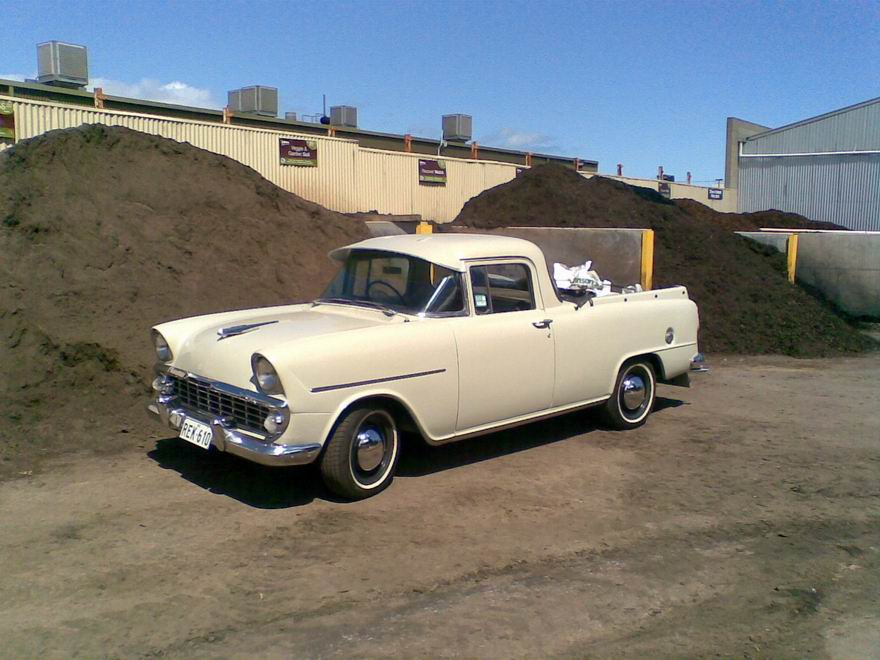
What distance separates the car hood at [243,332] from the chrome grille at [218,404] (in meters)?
0.10

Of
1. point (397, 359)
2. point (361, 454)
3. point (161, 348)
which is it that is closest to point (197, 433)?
point (161, 348)

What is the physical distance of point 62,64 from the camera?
730 inches

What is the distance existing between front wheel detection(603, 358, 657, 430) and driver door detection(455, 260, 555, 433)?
101cm

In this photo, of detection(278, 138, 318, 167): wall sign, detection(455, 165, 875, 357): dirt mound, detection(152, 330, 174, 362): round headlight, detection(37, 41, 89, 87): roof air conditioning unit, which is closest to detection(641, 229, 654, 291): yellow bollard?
detection(455, 165, 875, 357): dirt mound

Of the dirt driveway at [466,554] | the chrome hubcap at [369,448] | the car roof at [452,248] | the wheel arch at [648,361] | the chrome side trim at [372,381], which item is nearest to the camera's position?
the dirt driveway at [466,554]

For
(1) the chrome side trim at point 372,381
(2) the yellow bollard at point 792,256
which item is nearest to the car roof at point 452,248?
(1) the chrome side trim at point 372,381

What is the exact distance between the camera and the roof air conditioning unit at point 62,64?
60.5 feet

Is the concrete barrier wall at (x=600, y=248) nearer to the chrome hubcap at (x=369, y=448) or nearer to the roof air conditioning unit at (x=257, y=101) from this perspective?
the chrome hubcap at (x=369, y=448)

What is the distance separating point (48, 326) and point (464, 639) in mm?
5369

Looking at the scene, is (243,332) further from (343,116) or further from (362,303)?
(343,116)

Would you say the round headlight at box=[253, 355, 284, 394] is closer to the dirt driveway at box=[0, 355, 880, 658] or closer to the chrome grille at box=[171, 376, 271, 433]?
the chrome grille at box=[171, 376, 271, 433]

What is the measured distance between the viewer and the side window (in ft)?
20.5

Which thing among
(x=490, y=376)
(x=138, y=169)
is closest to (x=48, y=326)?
(x=138, y=169)

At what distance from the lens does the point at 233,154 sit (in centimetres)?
1820
